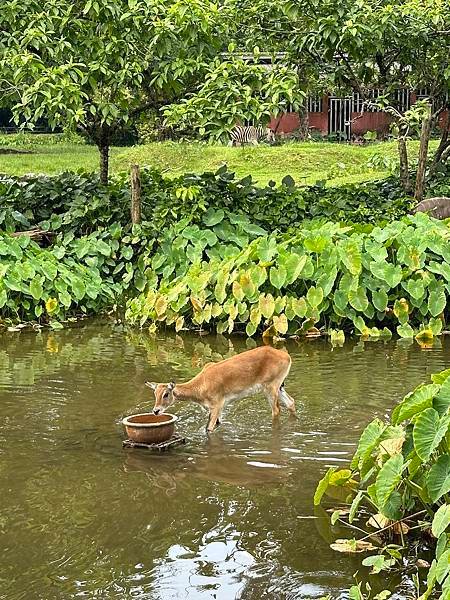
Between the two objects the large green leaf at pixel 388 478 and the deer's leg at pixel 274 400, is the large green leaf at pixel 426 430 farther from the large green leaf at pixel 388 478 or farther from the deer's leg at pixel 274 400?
the deer's leg at pixel 274 400

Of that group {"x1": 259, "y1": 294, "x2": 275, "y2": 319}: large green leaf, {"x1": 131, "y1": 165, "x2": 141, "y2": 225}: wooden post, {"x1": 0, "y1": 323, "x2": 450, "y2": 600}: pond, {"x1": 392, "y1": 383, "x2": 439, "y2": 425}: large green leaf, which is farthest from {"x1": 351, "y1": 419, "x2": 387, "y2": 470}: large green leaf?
{"x1": 131, "y1": 165, "x2": 141, "y2": 225}: wooden post

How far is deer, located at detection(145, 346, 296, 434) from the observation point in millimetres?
8344

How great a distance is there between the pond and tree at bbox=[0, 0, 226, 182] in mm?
3691

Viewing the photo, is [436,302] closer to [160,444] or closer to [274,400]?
[274,400]

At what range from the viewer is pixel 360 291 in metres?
11.9

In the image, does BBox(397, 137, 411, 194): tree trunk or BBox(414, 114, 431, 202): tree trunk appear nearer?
BBox(414, 114, 431, 202): tree trunk

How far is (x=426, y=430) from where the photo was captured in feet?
17.9

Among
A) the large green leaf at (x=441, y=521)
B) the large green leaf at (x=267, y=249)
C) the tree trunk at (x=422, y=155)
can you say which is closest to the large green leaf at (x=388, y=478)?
the large green leaf at (x=441, y=521)

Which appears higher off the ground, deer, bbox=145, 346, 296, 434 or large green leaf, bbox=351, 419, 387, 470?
large green leaf, bbox=351, 419, 387, 470

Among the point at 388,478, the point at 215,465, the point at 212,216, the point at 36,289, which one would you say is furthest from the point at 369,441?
the point at 212,216

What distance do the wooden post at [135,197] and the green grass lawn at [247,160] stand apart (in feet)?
31.9

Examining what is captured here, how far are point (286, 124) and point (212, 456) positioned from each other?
29.4 metres

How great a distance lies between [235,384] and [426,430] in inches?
128

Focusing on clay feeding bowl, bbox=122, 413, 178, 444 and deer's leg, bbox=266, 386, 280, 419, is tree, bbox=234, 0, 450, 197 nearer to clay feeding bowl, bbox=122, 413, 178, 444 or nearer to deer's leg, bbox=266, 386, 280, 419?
deer's leg, bbox=266, 386, 280, 419
